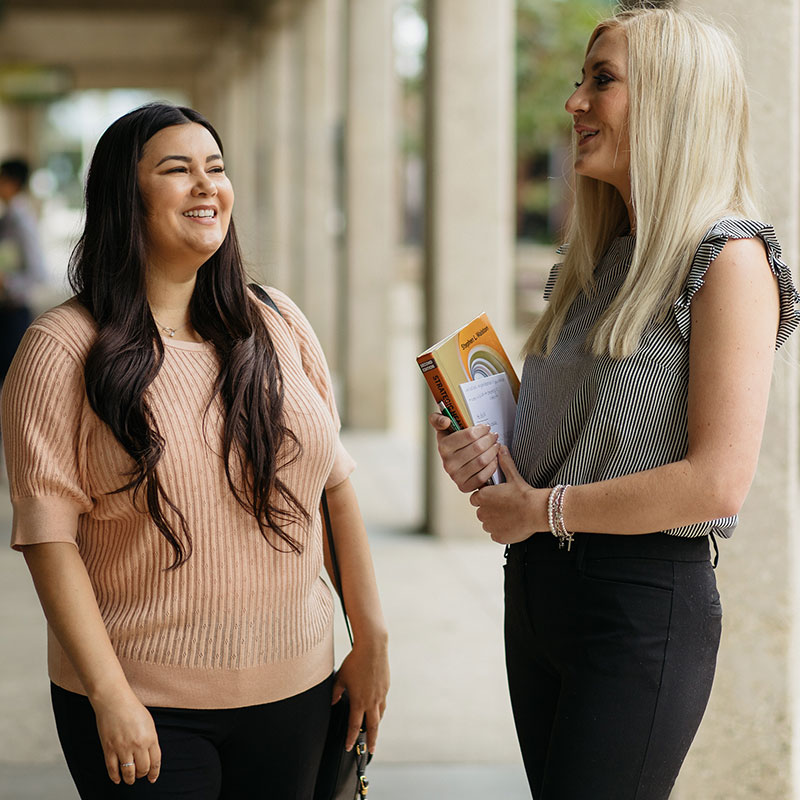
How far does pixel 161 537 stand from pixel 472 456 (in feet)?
2.00

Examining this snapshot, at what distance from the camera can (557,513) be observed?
2150mm

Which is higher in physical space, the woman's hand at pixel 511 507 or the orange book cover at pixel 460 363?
the orange book cover at pixel 460 363

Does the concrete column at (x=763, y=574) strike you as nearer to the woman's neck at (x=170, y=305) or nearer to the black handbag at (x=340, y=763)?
the black handbag at (x=340, y=763)

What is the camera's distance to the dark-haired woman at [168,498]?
210cm

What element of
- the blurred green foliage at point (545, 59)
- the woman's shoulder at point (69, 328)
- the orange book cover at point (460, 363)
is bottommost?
the orange book cover at point (460, 363)

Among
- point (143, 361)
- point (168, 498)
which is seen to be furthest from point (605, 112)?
point (168, 498)

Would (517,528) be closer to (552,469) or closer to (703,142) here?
(552,469)

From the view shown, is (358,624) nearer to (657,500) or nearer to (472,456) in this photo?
(472,456)

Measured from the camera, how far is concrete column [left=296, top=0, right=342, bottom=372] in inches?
562

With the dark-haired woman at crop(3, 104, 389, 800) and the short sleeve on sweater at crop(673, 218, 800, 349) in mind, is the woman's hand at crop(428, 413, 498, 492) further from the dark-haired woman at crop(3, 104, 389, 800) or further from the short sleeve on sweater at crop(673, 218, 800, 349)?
the short sleeve on sweater at crop(673, 218, 800, 349)

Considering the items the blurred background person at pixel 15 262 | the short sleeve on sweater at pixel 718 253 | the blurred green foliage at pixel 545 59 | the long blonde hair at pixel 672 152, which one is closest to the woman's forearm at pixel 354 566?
the long blonde hair at pixel 672 152

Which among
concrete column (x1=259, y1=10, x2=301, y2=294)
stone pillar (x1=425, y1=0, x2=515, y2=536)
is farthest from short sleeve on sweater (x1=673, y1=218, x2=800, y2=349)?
concrete column (x1=259, y1=10, x2=301, y2=294)

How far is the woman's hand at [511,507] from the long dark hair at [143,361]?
0.35 meters

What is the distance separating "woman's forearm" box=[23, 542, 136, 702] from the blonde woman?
742 millimetres
